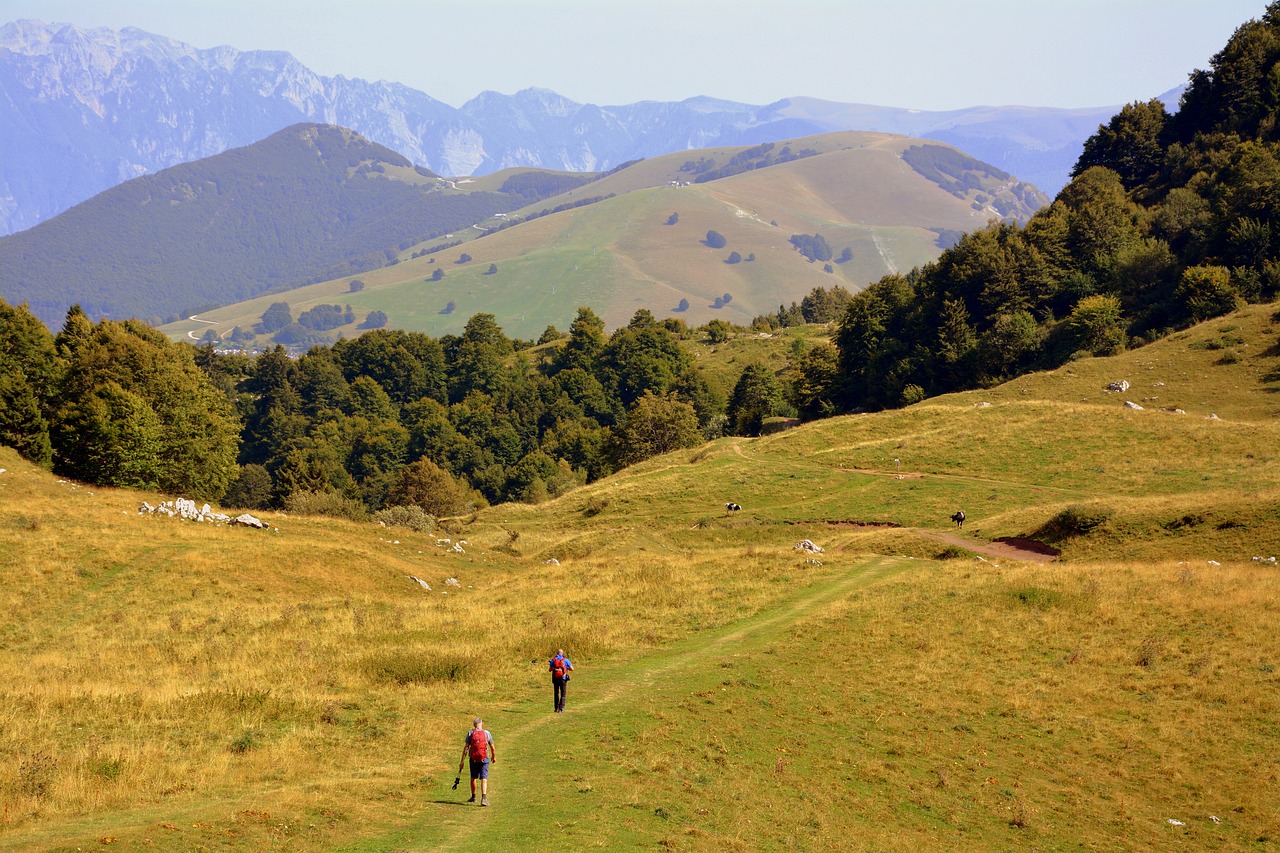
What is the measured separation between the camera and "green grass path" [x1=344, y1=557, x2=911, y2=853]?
658 inches

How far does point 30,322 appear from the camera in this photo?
259 ft

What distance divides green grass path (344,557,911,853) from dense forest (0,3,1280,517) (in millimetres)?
49152

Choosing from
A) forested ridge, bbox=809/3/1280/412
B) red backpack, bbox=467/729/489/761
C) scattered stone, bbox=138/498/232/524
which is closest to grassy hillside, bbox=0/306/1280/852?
red backpack, bbox=467/729/489/761

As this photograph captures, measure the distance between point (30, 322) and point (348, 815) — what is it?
77.1 metres

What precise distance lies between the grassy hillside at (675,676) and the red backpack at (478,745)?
97cm

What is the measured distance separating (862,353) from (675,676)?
88102mm

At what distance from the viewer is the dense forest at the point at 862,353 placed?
7600cm

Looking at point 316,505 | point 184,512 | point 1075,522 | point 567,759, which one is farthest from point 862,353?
point 567,759

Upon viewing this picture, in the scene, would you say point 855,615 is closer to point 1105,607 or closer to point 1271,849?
point 1105,607

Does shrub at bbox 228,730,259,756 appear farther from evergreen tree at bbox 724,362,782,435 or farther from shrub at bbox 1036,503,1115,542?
evergreen tree at bbox 724,362,782,435

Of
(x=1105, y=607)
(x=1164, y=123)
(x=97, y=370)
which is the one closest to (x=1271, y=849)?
(x=1105, y=607)

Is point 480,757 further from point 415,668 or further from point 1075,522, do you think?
point 1075,522

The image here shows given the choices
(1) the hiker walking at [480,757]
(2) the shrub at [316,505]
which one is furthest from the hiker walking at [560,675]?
(2) the shrub at [316,505]

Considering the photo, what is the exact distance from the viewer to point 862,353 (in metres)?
112
